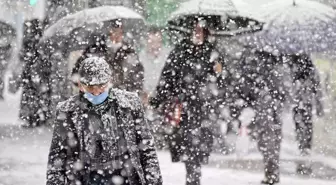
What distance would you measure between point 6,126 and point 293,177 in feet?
23.6

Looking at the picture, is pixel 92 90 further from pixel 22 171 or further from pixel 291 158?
pixel 291 158

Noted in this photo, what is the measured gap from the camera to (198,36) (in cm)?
868

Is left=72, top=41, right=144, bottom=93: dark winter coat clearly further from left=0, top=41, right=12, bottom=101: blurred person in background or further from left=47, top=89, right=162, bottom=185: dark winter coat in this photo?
left=0, top=41, right=12, bottom=101: blurred person in background

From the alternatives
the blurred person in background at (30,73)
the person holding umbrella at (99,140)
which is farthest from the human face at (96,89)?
the blurred person in background at (30,73)

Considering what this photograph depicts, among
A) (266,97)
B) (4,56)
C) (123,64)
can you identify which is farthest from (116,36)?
(4,56)

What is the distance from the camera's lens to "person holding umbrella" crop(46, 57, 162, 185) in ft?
16.5

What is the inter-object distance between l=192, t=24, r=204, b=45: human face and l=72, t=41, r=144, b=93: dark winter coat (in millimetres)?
934

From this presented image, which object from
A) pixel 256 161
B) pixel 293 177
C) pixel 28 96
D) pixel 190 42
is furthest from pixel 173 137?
pixel 28 96

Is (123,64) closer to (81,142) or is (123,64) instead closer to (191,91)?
(191,91)

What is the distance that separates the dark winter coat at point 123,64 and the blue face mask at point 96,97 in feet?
14.2

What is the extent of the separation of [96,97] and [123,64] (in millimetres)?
4459

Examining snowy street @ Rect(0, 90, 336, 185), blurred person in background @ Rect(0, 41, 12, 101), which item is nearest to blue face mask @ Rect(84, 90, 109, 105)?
snowy street @ Rect(0, 90, 336, 185)

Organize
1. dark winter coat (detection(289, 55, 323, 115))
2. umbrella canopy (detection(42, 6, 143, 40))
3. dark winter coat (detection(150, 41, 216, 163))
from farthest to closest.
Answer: dark winter coat (detection(289, 55, 323, 115)) → umbrella canopy (detection(42, 6, 143, 40)) → dark winter coat (detection(150, 41, 216, 163))

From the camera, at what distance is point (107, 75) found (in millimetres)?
5070
